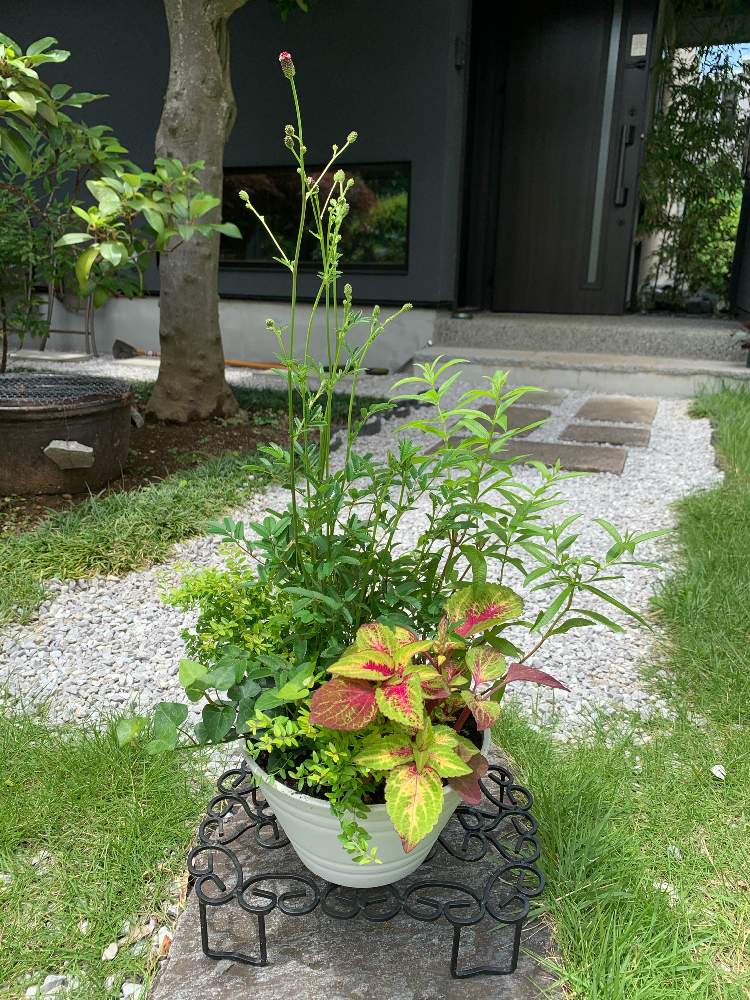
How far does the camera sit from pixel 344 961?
97cm

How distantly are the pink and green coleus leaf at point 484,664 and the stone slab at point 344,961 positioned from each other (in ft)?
1.21

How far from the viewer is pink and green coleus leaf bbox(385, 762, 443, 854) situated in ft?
2.67

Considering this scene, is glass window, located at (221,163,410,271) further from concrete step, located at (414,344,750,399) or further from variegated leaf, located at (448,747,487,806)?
variegated leaf, located at (448,747,487,806)

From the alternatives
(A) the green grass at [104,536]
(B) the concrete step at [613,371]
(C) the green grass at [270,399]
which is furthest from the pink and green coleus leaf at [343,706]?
(B) the concrete step at [613,371]

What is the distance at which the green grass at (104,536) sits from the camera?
2158 millimetres

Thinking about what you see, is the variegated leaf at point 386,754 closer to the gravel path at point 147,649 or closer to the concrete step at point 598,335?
the gravel path at point 147,649

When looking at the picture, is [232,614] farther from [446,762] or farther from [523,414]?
[523,414]

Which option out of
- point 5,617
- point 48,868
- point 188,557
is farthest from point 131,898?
point 188,557

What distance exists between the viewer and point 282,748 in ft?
3.13

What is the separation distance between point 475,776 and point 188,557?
1.68 meters

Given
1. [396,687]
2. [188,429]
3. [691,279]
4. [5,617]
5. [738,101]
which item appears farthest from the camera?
[691,279]

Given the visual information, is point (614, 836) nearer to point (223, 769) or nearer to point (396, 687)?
point (396, 687)

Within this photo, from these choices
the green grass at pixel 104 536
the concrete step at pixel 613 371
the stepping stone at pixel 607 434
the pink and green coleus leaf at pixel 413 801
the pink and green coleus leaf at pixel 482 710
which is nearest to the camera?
the pink and green coleus leaf at pixel 413 801

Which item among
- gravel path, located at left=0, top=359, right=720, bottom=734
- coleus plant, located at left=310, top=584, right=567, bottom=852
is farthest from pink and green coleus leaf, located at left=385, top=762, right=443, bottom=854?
gravel path, located at left=0, top=359, right=720, bottom=734
